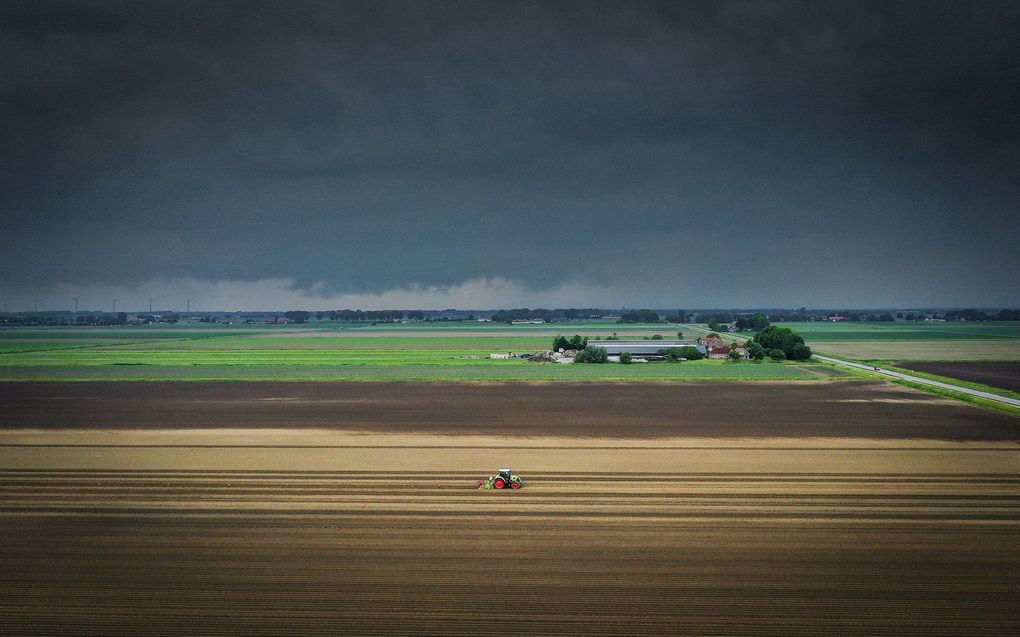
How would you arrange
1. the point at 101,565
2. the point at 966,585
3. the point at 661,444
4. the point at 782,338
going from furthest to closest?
1. the point at 782,338
2. the point at 661,444
3. the point at 101,565
4. the point at 966,585

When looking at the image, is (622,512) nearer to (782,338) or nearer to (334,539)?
(334,539)

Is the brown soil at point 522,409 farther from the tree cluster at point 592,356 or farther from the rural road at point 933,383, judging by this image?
the tree cluster at point 592,356

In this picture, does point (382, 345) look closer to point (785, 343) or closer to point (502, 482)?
point (785, 343)

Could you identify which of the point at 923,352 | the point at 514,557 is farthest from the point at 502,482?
the point at 923,352

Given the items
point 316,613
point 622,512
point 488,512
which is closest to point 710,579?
point 622,512

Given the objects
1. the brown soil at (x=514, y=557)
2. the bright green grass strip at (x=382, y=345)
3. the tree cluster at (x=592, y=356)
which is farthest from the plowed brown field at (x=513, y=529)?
the bright green grass strip at (x=382, y=345)

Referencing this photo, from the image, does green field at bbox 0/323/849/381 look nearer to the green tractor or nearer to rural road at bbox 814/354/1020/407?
rural road at bbox 814/354/1020/407
